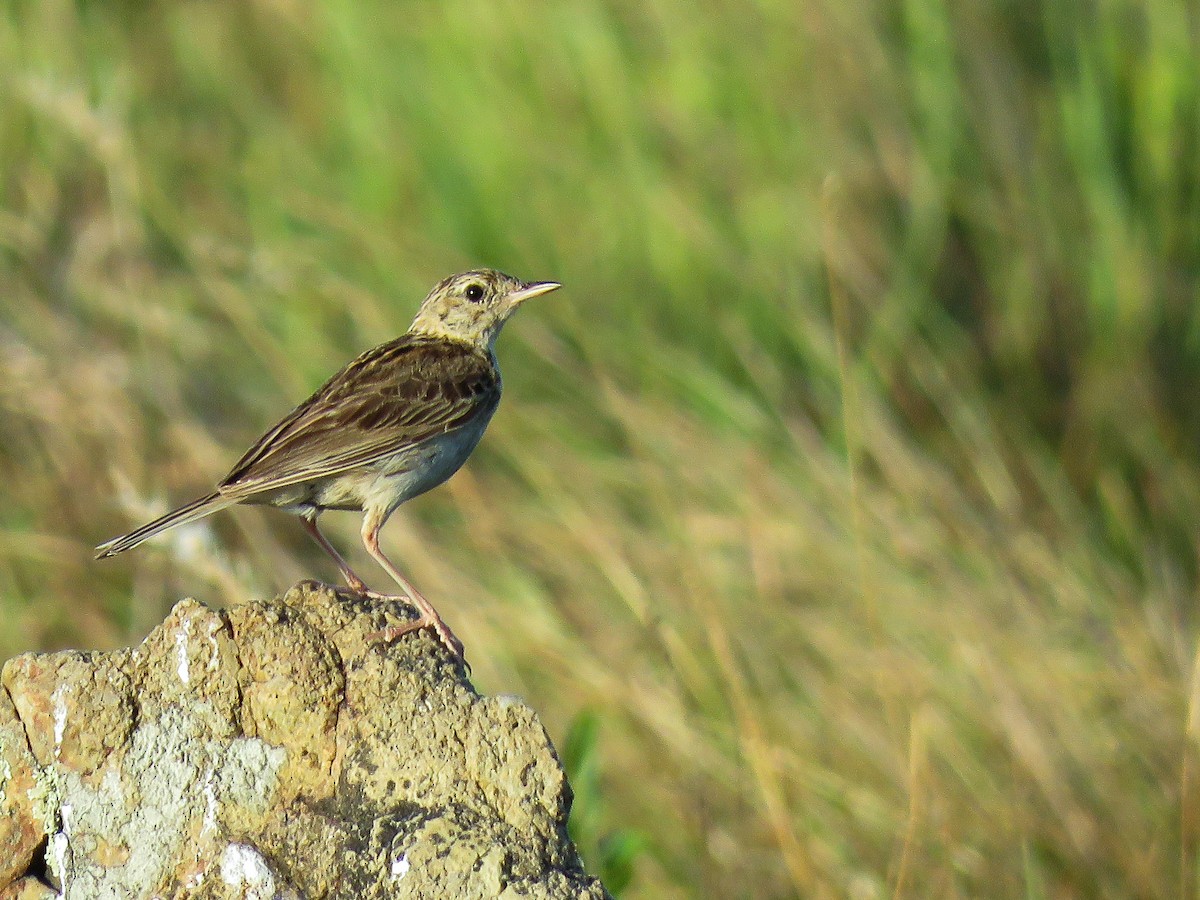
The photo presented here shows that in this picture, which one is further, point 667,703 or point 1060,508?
point 1060,508

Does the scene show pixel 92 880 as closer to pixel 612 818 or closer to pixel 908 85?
pixel 612 818

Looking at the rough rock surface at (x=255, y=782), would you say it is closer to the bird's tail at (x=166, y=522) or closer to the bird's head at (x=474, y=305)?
the bird's tail at (x=166, y=522)

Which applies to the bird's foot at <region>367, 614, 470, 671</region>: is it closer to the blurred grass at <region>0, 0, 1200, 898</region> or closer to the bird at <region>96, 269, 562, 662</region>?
the bird at <region>96, 269, 562, 662</region>

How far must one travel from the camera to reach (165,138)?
10.4m

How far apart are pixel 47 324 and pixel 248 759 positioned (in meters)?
5.27

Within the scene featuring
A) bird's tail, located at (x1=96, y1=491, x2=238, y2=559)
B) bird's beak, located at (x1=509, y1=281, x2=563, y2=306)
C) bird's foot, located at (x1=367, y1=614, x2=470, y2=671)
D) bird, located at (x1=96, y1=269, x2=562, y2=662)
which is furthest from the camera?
bird's beak, located at (x1=509, y1=281, x2=563, y2=306)

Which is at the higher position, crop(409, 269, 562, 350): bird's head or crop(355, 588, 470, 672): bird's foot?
crop(355, 588, 470, 672): bird's foot

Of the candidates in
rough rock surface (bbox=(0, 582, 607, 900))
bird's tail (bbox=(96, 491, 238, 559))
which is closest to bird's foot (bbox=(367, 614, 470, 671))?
rough rock surface (bbox=(0, 582, 607, 900))

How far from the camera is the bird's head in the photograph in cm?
595

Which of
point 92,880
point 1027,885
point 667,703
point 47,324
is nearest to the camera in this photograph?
point 92,880

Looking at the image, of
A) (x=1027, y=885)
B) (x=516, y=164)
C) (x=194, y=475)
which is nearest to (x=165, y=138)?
(x=516, y=164)

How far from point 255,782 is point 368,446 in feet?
6.19

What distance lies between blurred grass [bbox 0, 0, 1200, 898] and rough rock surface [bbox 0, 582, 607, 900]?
2.40 meters

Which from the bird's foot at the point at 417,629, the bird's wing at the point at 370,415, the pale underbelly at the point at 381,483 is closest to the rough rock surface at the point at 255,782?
the bird's foot at the point at 417,629
